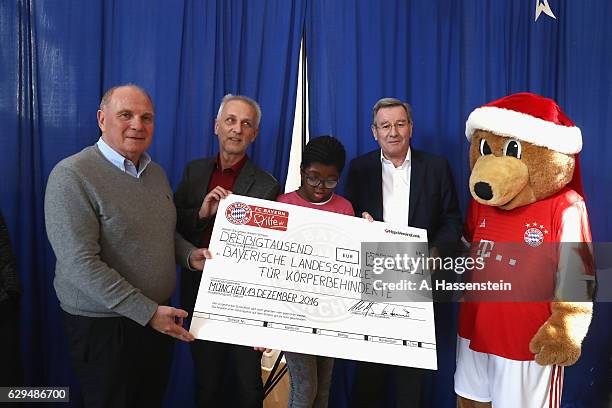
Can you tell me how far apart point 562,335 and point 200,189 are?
154 centimetres

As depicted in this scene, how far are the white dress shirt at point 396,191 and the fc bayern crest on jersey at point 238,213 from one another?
741mm

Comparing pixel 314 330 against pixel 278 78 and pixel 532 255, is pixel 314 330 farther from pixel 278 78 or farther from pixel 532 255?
pixel 278 78

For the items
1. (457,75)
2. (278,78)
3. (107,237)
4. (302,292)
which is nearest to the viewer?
(107,237)

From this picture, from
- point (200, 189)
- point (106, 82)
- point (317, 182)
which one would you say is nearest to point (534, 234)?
point (317, 182)

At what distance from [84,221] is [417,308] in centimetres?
120

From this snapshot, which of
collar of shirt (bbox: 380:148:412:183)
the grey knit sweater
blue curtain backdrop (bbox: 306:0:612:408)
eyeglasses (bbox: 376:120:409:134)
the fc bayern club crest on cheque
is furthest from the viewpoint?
blue curtain backdrop (bbox: 306:0:612:408)

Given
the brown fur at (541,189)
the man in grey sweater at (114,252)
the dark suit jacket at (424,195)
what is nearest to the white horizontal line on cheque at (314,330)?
the man in grey sweater at (114,252)

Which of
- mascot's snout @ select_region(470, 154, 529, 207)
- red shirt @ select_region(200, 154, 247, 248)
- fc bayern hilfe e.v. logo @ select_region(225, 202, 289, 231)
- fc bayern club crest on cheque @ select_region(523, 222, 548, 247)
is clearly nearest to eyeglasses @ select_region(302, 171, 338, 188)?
fc bayern hilfe e.v. logo @ select_region(225, 202, 289, 231)

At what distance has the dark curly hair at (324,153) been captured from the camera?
1885 mm

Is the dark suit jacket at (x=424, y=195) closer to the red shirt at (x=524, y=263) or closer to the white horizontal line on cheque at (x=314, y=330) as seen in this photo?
the red shirt at (x=524, y=263)

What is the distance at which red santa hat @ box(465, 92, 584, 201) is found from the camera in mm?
1892

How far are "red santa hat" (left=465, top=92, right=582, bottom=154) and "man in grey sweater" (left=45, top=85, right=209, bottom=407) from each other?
53.2 inches

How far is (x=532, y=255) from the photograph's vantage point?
1.92 metres

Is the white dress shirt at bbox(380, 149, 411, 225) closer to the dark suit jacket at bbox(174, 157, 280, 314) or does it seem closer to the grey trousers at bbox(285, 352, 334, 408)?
the dark suit jacket at bbox(174, 157, 280, 314)
